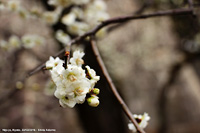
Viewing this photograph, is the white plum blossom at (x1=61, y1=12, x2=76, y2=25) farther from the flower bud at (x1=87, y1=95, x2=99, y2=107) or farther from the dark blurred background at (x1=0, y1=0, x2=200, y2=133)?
the dark blurred background at (x1=0, y1=0, x2=200, y2=133)

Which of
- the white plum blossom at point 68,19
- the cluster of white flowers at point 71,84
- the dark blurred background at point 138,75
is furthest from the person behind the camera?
the dark blurred background at point 138,75

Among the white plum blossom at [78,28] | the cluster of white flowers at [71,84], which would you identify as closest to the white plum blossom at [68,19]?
the white plum blossom at [78,28]

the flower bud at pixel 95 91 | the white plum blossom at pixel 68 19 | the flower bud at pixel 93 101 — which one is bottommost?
the flower bud at pixel 93 101

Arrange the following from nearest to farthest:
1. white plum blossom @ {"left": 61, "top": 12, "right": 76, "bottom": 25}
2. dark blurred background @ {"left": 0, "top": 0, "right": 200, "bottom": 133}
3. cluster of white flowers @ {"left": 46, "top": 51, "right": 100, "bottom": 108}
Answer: cluster of white flowers @ {"left": 46, "top": 51, "right": 100, "bottom": 108}
white plum blossom @ {"left": 61, "top": 12, "right": 76, "bottom": 25}
dark blurred background @ {"left": 0, "top": 0, "right": 200, "bottom": 133}

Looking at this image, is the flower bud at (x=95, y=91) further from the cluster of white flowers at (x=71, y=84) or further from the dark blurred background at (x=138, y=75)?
the dark blurred background at (x=138, y=75)

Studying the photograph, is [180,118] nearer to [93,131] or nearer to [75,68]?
[93,131]

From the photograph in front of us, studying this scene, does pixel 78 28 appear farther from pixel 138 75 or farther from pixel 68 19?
pixel 138 75

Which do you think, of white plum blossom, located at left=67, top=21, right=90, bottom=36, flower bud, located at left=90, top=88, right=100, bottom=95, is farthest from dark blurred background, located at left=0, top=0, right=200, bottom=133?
flower bud, located at left=90, top=88, right=100, bottom=95

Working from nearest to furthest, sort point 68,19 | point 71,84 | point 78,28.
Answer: point 71,84, point 68,19, point 78,28

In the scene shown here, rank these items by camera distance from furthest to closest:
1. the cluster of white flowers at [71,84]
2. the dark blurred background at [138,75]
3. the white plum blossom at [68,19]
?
the dark blurred background at [138,75], the white plum blossom at [68,19], the cluster of white flowers at [71,84]

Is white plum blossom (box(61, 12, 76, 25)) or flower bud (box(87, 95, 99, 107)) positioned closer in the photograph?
flower bud (box(87, 95, 99, 107))

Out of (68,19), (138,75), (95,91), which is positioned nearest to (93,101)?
(95,91)
